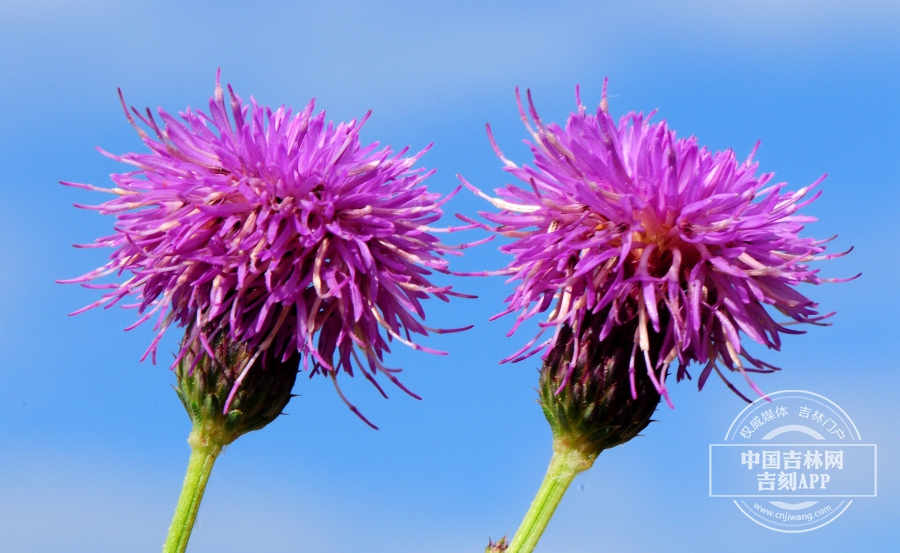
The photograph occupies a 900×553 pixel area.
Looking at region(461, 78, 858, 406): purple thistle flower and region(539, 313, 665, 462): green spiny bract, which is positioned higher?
region(461, 78, 858, 406): purple thistle flower

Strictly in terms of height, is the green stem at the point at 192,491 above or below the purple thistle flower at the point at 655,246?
below

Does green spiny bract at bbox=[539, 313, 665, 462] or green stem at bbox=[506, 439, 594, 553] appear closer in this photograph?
green stem at bbox=[506, 439, 594, 553]

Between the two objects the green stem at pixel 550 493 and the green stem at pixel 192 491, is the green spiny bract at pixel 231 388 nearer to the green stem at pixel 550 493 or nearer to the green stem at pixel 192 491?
the green stem at pixel 192 491

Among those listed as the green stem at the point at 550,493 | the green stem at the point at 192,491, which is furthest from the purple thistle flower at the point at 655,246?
the green stem at the point at 192,491

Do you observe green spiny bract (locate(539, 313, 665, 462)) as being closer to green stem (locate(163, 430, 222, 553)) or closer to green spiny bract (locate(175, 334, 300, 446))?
green spiny bract (locate(175, 334, 300, 446))

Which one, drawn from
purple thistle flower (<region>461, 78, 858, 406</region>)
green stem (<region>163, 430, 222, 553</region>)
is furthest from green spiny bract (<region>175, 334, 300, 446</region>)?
purple thistle flower (<region>461, 78, 858, 406</region>)

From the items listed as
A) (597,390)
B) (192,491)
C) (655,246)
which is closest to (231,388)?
(192,491)

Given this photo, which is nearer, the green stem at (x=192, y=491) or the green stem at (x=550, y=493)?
the green stem at (x=550, y=493)
